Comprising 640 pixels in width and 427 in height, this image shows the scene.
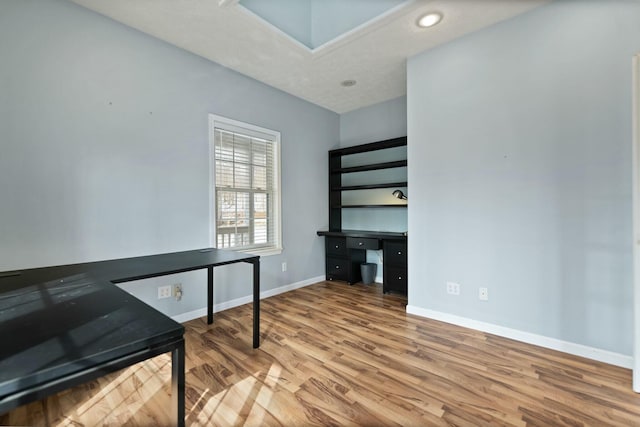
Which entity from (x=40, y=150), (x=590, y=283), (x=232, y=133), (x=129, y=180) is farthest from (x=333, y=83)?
(x=590, y=283)

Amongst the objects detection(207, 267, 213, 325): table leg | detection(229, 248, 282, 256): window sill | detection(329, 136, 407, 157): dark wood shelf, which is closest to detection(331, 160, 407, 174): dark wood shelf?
detection(329, 136, 407, 157): dark wood shelf

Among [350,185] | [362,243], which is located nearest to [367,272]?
[362,243]

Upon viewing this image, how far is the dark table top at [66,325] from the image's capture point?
0.76m

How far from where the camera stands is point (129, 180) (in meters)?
2.49

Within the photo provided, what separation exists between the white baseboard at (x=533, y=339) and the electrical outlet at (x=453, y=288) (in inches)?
8.7

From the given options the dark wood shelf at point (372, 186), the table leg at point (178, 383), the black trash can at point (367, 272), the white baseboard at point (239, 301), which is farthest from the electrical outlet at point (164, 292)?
the dark wood shelf at point (372, 186)

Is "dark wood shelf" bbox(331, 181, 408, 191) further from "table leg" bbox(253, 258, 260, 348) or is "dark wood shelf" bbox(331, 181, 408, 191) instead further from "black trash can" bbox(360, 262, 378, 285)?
"table leg" bbox(253, 258, 260, 348)

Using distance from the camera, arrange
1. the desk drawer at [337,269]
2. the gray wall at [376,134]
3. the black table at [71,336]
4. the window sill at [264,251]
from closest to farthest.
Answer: the black table at [71,336] < the window sill at [264,251] < the gray wall at [376,134] < the desk drawer at [337,269]

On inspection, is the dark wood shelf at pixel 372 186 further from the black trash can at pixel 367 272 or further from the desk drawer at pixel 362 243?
the black trash can at pixel 367 272

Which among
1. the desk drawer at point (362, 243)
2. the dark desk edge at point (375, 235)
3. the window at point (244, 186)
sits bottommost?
the desk drawer at point (362, 243)

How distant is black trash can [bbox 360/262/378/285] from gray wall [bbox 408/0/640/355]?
117 centimetres

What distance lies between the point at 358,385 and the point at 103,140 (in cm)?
270

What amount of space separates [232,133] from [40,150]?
166 centimetres

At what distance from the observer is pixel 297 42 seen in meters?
2.74
